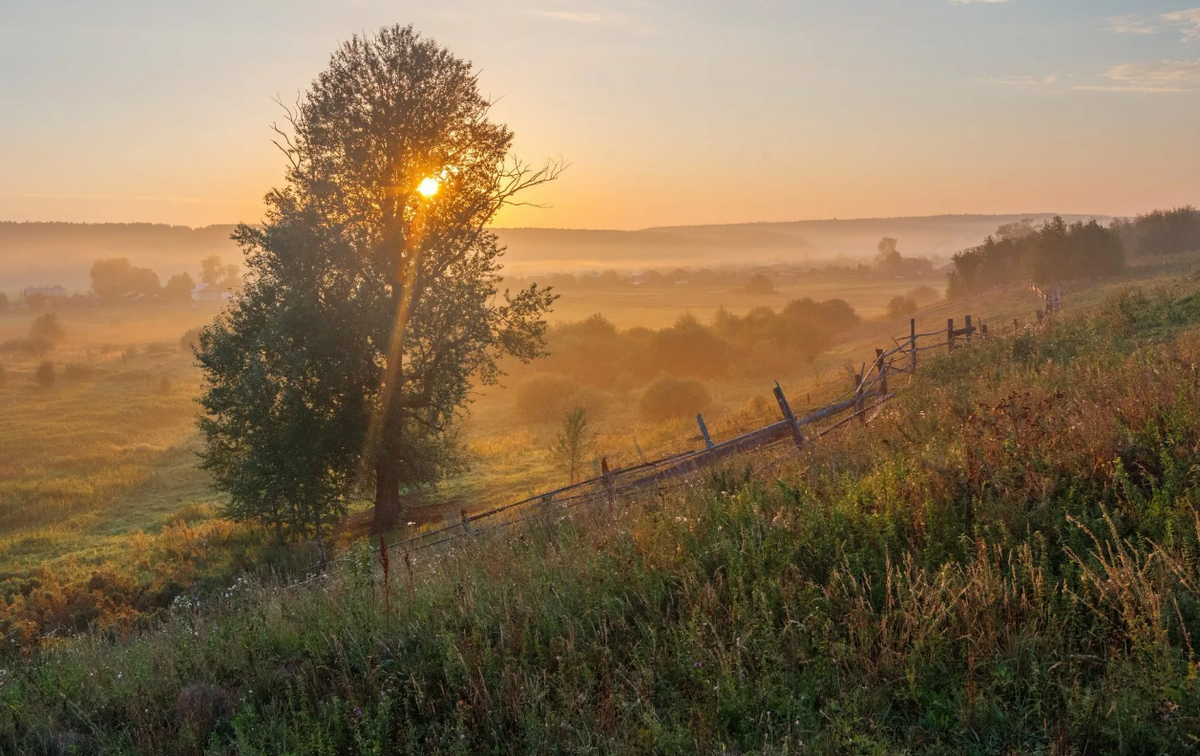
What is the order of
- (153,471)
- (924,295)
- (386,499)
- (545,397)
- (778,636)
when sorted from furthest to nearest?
1. (924,295)
2. (545,397)
3. (153,471)
4. (386,499)
5. (778,636)

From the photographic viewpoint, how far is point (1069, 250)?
205 ft

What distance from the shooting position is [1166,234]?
7456 cm

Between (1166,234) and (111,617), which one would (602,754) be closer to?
(111,617)

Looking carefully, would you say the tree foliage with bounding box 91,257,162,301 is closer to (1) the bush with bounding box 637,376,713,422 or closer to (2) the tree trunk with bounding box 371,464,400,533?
(1) the bush with bounding box 637,376,713,422

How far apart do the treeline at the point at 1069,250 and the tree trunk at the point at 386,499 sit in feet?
190

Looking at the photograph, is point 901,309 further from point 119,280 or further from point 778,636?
point 119,280

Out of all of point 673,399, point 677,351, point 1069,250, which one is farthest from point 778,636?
point 1069,250

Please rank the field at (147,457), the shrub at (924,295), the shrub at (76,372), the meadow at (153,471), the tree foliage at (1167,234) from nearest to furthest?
the meadow at (153,471) < the field at (147,457) < the shrub at (76,372) < the tree foliage at (1167,234) < the shrub at (924,295)

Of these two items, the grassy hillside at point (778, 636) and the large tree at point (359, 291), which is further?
the large tree at point (359, 291)

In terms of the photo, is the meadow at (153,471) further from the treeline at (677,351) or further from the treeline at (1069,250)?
the treeline at (1069,250)

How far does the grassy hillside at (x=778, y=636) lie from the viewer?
13.7 feet

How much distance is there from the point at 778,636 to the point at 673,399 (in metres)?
38.7

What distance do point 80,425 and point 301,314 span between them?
3844 cm

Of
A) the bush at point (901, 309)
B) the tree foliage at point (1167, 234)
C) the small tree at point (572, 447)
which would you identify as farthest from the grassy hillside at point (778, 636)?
the tree foliage at point (1167, 234)
